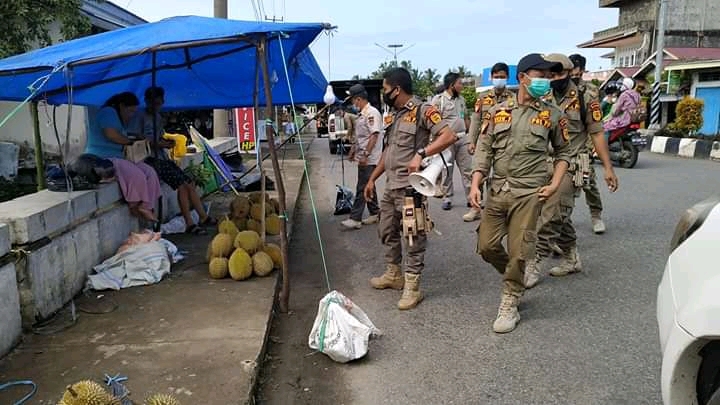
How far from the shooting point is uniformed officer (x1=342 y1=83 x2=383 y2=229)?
22.7ft

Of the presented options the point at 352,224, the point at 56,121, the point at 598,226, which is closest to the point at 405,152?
the point at 352,224

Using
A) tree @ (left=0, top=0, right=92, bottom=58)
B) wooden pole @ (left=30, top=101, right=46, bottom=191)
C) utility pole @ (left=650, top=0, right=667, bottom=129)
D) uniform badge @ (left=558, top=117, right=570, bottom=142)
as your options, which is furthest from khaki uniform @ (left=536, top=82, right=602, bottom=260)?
utility pole @ (left=650, top=0, right=667, bottom=129)

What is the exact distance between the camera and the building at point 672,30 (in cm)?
2892

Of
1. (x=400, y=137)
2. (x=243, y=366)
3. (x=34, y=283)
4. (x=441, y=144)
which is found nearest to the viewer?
(x=243, y=366)

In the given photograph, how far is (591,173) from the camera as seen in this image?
5551 millimetres

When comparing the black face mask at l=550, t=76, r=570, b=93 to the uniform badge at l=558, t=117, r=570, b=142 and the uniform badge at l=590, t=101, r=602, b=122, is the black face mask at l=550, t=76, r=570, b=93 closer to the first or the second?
the uniform badge at l=590, t=101, r=602, b=122

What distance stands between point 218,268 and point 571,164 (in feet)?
10.2

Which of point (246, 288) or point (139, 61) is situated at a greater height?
point (139, 61)

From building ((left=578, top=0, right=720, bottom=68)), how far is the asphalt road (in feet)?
86.3

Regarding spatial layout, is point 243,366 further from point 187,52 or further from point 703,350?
point 187,52

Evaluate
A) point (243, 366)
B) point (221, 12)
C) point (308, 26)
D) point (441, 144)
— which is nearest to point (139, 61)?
point (308, 26)

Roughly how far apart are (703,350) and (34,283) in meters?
3.72

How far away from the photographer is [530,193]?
3.79 m

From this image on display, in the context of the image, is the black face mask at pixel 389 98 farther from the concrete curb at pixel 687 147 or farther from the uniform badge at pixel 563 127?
the concrete curb at pixel 687 147
